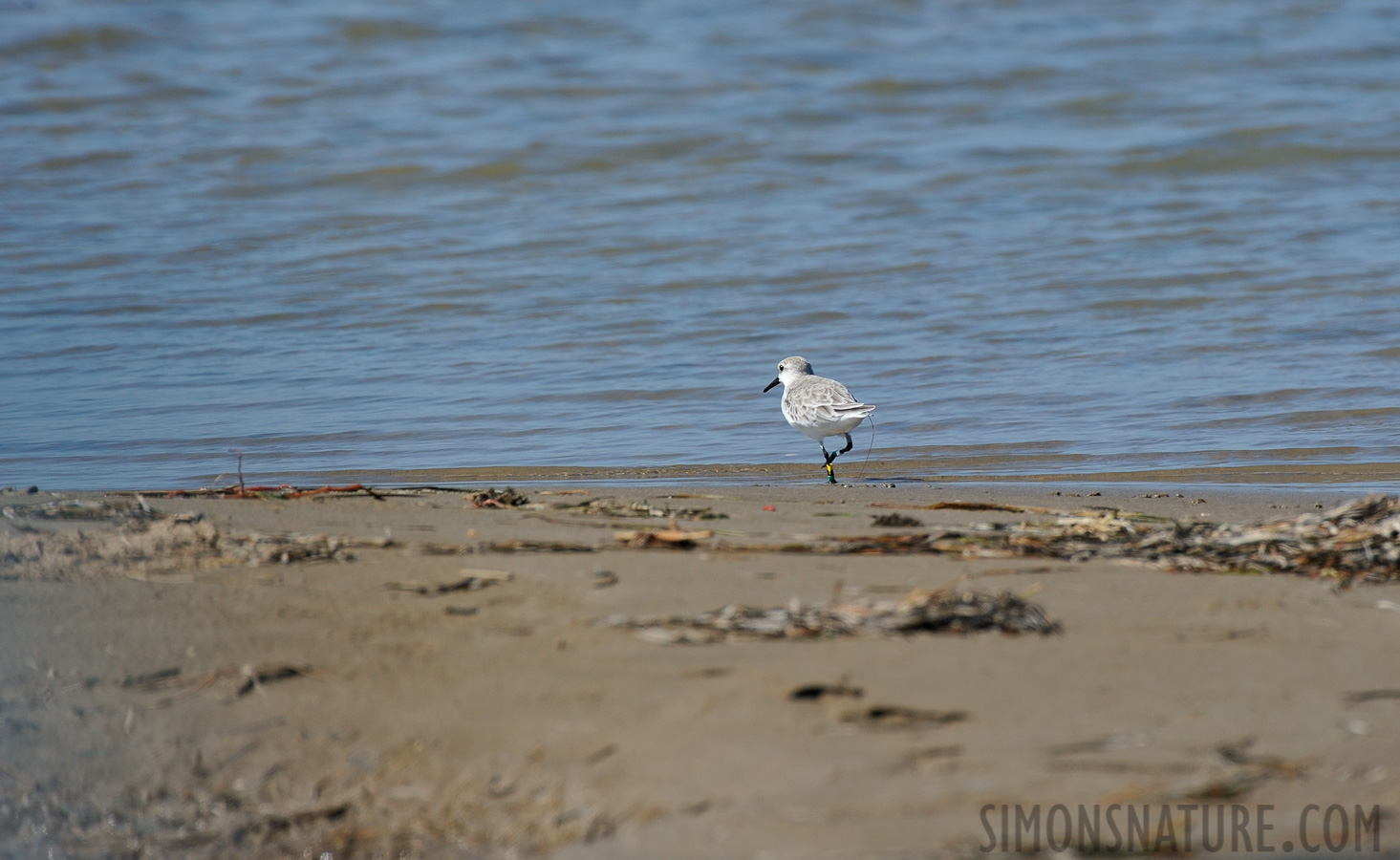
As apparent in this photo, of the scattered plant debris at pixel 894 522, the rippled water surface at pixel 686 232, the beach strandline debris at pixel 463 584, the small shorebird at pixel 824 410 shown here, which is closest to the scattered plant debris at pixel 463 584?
the beach strandline debris at pixel 463 584

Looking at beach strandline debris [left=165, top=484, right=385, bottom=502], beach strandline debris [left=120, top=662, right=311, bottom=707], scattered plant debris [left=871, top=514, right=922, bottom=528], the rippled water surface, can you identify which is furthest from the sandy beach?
the rippled water surface

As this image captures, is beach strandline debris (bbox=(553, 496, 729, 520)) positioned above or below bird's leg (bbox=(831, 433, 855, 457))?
above

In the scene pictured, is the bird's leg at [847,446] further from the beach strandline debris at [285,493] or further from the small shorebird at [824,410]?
the beach strandline debris at [285,493]

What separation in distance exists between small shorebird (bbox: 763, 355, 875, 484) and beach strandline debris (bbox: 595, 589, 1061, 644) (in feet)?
11.2

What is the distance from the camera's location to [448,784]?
7.65 feet

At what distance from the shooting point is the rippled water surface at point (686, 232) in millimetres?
7500

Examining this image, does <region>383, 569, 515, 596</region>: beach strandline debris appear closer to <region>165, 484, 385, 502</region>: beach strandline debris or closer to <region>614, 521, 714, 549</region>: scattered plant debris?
<region>614, 521, 714, 549</region>: scattered plant debris

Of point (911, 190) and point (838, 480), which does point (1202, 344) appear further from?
point (911, 190)

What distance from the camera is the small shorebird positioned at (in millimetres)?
6324

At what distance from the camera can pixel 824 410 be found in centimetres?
639

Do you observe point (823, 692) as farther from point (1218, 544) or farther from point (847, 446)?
point (847, 446)


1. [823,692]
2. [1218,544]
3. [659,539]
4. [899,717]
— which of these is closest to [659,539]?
[659,539]

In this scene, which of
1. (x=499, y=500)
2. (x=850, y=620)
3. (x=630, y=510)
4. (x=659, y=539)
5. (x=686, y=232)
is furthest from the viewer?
(x=686, y=232)

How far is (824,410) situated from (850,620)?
144 inches
